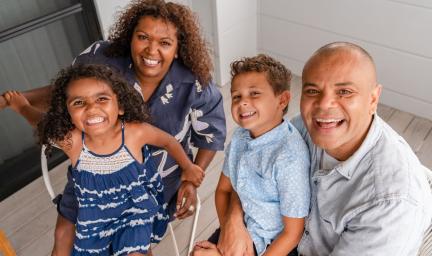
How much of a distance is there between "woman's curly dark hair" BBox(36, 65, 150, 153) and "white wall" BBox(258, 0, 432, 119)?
1828 millimetres

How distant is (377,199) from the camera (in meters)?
0.95

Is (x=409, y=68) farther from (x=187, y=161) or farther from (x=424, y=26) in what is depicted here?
(x=187, y=161)

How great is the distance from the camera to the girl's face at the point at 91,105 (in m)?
1.37

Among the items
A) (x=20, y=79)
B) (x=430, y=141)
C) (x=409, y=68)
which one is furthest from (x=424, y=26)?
(x=20, y=79)

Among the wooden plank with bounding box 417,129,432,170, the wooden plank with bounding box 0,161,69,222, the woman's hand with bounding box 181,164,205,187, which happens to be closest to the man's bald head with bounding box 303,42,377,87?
the woman's hand with bounding box 181,164,205,187

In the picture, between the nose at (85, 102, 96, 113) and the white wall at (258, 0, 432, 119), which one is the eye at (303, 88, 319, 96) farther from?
the white wall at (258, 0, 432, 119)

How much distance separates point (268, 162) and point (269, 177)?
0.04 m

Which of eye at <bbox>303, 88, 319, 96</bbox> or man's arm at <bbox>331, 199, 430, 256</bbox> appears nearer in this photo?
man's arm at <bbox>331, 199, 430, 256</bbox>

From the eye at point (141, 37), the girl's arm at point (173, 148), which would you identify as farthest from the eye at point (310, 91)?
the eye at point (141, 37)

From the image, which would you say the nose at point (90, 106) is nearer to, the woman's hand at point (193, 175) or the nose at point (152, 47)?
the nose at point (152, 47)

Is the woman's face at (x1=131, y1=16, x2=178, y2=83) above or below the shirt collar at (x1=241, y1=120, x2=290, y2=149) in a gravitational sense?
above

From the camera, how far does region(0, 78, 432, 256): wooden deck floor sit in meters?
2.21

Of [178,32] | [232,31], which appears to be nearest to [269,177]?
[178,32]

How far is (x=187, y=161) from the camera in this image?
1562mm
